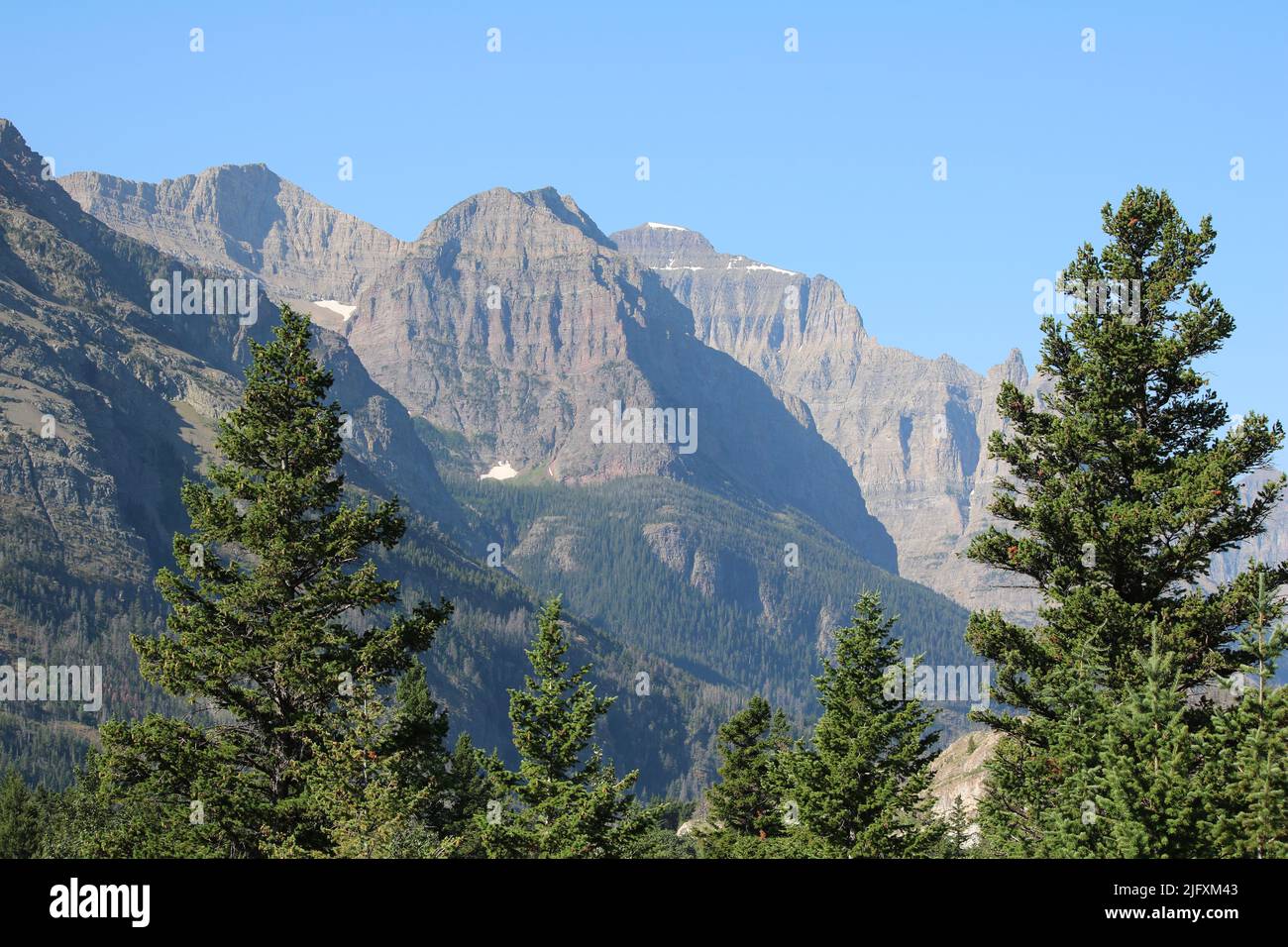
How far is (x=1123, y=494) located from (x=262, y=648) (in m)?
22.5

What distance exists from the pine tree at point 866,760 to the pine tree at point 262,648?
13.6m

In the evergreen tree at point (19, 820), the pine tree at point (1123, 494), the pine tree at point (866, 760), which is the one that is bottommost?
the evergreen tree at point (19, 820)

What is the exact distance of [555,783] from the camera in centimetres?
4456

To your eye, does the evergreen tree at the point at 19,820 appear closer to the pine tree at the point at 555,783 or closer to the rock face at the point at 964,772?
the pine tree at the point at 555,783

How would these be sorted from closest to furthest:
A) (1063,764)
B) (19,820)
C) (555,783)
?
(1063,764) < (555,783) < (19,820)

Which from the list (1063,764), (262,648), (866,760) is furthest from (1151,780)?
(262,648)

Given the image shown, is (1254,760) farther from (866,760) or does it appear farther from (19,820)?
(19,820)

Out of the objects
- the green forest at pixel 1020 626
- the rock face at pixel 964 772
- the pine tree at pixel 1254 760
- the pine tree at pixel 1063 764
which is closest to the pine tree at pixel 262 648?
the green forest at pixel 1020 626

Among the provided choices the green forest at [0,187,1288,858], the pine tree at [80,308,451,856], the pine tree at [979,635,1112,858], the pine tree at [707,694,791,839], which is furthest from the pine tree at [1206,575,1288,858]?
the pine tree at [707,694,791,839]

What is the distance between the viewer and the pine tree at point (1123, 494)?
32188mm

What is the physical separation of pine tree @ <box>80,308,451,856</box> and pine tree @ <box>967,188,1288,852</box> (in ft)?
53.1

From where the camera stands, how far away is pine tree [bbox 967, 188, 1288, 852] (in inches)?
1267

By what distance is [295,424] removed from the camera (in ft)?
125
